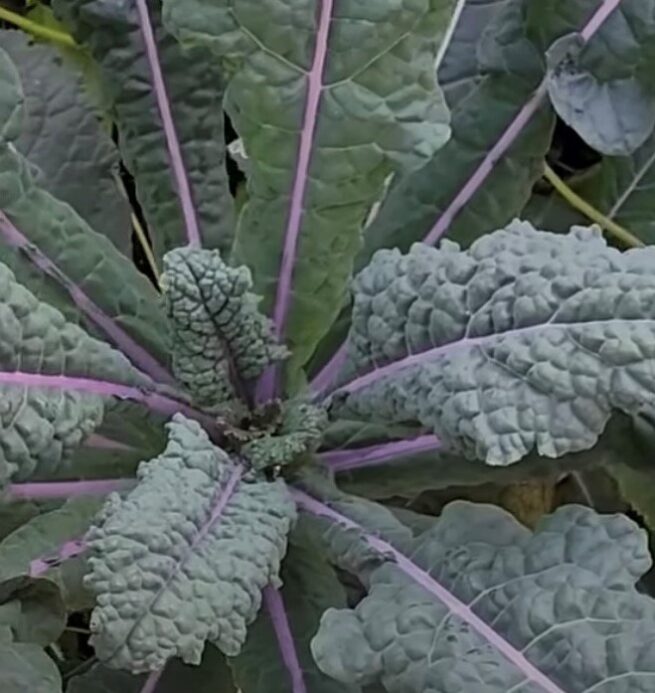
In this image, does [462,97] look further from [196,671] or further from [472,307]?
[196,671]

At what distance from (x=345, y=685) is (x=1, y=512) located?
230 mm

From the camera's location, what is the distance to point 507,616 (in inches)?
27.0

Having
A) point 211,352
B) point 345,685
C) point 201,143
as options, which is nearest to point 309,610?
point 345,685

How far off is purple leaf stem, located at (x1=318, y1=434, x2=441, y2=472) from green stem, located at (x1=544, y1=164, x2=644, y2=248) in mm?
291

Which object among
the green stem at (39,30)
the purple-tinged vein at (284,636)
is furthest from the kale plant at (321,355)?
the green stem at (39,30)

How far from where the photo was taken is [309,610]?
84cm

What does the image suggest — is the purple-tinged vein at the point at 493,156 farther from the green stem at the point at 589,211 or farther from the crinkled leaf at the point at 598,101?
the green stem at the point at 589,211

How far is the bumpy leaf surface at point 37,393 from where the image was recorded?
0.65m

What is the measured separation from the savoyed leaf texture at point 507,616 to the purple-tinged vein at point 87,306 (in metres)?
0.22

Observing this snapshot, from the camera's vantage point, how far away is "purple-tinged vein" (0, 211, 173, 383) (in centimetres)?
83

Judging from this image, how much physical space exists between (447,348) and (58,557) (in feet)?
0.88

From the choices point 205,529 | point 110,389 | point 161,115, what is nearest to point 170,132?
point 161,115

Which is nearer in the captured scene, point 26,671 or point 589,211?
point 26,671

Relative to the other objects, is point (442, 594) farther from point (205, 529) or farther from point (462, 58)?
point (462, 58)
